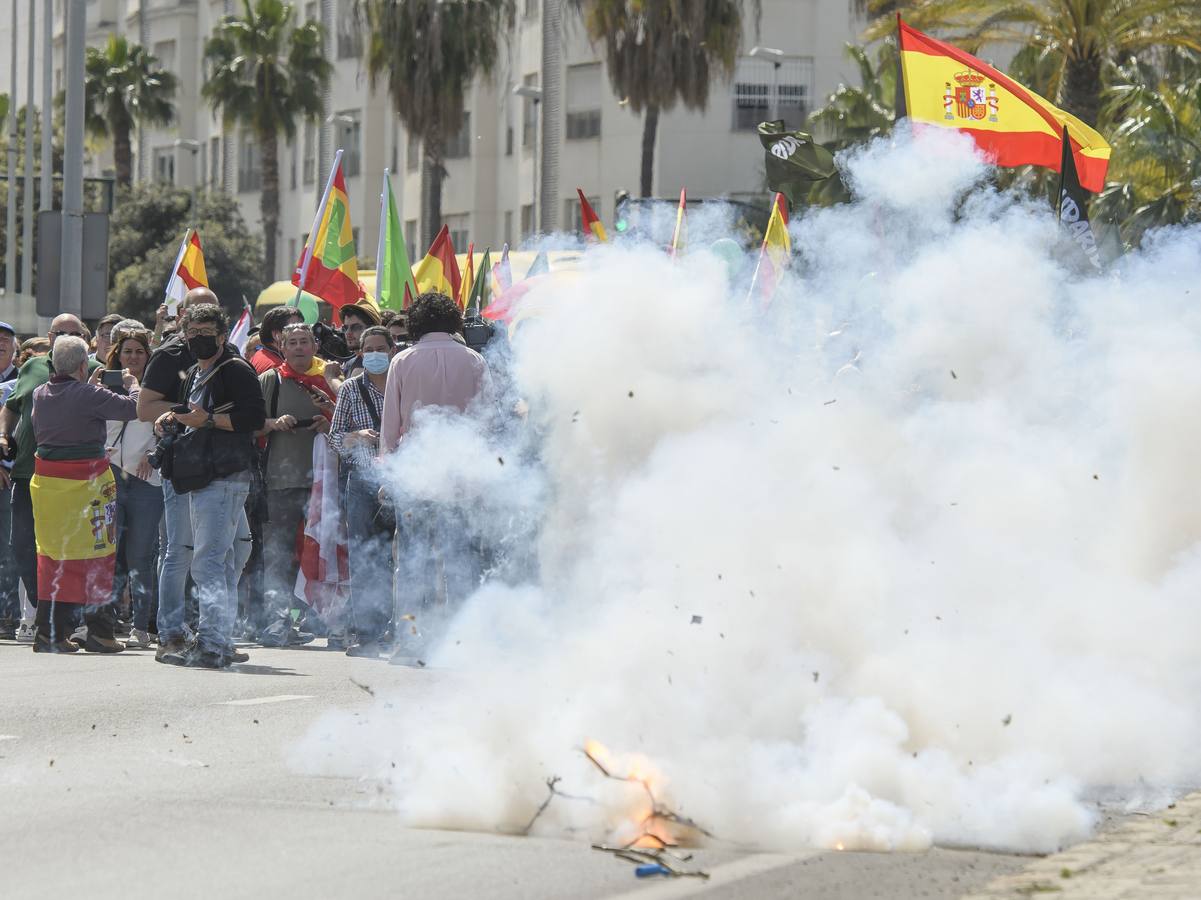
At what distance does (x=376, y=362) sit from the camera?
11125mm

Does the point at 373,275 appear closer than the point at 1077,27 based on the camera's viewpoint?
No

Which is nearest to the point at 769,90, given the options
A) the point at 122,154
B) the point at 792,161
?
→ the point at 122,154

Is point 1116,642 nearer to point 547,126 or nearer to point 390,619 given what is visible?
point 390,619

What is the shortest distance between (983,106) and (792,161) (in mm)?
1362

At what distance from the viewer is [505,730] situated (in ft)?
21.9

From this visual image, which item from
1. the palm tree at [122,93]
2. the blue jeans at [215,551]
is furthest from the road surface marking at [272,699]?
the palm tree at [122,93]

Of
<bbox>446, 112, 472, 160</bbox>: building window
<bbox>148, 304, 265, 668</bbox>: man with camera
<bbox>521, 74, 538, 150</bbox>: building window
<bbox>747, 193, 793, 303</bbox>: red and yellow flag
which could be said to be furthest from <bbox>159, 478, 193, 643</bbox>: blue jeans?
<bbox>446, 112, 472, 160</bbox>: building window

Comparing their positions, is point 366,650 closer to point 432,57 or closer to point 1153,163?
point 1153,163

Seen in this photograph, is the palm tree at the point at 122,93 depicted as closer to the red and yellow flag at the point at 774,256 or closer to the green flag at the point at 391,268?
the green flag at the point at 391,268

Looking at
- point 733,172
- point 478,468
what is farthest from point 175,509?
point 733,172

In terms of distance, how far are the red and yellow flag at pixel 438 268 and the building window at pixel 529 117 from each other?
26.5 metres

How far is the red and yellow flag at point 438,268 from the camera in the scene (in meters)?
18.6

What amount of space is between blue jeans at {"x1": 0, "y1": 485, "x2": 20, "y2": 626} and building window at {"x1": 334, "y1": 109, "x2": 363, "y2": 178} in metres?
40.8

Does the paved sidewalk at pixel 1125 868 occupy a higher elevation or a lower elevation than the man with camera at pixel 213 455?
lower
